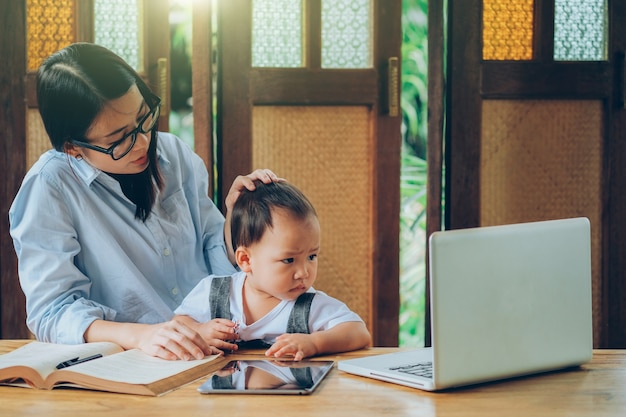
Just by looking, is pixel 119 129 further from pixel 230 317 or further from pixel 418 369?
pixel 418 369

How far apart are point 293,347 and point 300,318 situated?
15 cm

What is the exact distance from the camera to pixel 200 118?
9.30 ft

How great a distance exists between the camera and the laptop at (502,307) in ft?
3.77

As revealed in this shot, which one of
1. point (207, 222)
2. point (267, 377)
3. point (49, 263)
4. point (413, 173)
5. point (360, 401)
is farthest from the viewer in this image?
point (413, 173)

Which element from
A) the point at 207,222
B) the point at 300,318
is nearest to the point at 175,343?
the point at 300,318

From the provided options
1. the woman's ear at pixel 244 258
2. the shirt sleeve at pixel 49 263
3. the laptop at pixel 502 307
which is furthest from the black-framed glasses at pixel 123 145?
the laptop at pixel 502 307

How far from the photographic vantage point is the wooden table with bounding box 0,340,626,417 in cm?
111

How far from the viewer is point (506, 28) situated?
2961 millimetres

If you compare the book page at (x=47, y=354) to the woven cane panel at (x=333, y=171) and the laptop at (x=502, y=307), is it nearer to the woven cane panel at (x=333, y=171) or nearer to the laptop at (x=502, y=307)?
the laptop at (x=502, y=307)

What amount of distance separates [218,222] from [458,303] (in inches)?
41.1

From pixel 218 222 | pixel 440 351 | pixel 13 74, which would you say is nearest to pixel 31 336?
pixel 13 74

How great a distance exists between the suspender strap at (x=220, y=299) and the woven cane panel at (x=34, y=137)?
1.39 m

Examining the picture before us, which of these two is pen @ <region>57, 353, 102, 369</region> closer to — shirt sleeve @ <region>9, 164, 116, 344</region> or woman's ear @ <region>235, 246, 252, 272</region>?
shirt sleeve @ <region>9, 164, 116, 344</region>

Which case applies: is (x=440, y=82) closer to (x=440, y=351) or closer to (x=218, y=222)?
(x=218, y=222)
